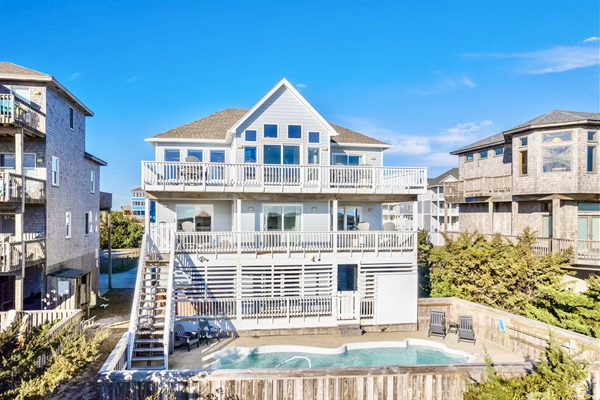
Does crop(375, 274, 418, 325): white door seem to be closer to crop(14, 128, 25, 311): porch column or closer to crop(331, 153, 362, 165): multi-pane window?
crop(331, 153, 362, 165): multi-pane window

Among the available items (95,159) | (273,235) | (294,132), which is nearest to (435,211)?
(294,132)

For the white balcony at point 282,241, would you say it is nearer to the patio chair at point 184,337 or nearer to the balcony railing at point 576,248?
the patio chair at point 184,337

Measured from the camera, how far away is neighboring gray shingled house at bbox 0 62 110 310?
13.8 meters

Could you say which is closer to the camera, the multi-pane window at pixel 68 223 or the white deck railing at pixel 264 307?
the white deck railing at pixel 264 307

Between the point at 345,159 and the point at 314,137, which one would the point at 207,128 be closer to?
the point at 314,137

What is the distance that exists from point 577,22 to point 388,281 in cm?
1943

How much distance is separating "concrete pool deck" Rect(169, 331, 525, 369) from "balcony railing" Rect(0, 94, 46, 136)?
10625mm

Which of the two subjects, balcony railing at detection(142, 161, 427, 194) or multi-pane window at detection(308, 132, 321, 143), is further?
multi-pane window at detection(308, 132, 321, 143)

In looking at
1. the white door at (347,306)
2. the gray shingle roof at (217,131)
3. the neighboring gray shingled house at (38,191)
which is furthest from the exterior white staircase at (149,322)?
the white door at (347,306)

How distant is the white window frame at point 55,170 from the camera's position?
16391 millimetres

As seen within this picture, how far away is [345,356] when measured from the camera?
506 inches

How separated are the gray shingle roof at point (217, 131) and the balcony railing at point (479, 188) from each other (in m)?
8.21

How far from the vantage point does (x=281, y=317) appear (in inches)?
592

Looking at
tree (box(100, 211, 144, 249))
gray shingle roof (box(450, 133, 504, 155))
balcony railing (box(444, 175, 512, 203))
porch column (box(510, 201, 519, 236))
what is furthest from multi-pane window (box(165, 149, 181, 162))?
tree (box(100, 211, 144, 249))
